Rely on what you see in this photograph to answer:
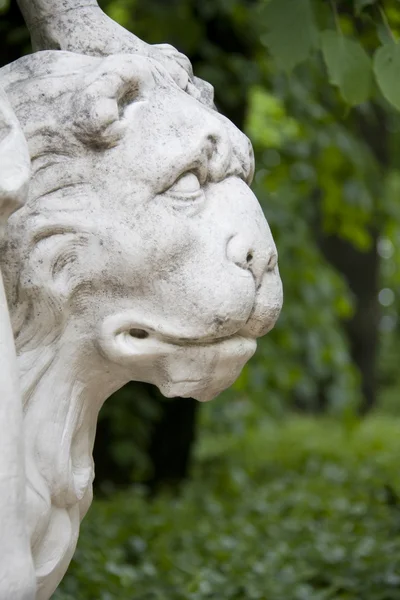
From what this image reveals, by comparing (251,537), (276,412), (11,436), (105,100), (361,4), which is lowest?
(276,412)

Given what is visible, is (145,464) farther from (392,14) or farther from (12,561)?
(12,561)

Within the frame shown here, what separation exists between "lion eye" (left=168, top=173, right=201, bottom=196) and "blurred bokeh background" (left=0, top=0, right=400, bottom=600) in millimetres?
760

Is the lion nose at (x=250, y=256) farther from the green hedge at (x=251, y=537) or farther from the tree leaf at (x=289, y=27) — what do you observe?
Answer: the green hedge at (x=251, y=537)

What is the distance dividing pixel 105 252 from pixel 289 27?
39.5 inches

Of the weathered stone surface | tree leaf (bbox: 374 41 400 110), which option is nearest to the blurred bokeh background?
tree leaf (bbox: 374 41 400 110)

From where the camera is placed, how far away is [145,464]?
20.1 ft

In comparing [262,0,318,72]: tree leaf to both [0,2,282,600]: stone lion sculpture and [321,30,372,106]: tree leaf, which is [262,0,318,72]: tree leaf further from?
[0,2,282,600]: stone lion sculpture

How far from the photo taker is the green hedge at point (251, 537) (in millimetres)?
3586

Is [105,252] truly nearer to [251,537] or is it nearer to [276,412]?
[251,537]

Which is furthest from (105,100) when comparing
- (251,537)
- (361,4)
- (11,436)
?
(251,537)

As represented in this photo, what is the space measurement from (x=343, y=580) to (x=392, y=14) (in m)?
2.08

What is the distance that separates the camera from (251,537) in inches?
178

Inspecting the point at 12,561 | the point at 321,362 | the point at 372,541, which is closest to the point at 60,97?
the point at 12,561

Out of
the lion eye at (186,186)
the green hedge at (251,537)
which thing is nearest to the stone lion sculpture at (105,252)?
the lion eye at (186,186)
